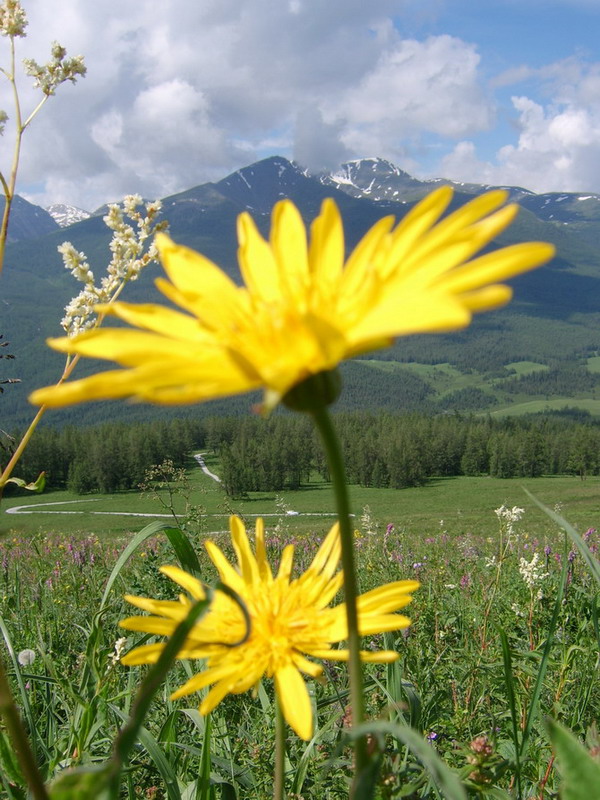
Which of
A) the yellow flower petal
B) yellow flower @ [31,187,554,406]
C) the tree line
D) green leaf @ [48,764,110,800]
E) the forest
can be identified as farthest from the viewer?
the tree line

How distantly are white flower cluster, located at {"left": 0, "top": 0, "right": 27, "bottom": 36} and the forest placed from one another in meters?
105

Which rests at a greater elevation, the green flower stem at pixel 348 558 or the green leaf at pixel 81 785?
the green flower stem at pixel 348 558

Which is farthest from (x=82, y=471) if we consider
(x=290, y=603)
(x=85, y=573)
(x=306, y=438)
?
(x=290, y=603)

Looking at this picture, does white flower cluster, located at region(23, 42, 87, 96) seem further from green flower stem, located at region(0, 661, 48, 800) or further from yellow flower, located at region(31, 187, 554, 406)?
green flower stem, located at region(0, 661, 48, 800)

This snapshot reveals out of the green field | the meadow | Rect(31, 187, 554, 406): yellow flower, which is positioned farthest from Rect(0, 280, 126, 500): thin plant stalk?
the green field

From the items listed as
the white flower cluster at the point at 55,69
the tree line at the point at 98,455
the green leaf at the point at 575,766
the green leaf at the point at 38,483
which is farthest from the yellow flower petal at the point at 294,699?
the tree line at the point at 98,455

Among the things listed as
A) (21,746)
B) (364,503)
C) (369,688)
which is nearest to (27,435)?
(21,746)

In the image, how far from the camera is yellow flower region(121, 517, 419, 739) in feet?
3.81

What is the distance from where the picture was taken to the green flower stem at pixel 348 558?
0.76 meters

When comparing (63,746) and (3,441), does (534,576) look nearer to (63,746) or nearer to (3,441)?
(63,746)

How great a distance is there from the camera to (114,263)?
219cm

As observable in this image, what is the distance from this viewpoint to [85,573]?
7805 millimetres

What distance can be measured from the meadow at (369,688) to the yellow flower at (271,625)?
0.58ft

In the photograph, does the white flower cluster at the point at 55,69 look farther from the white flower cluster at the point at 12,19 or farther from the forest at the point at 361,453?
the forest at the point at 361,453
